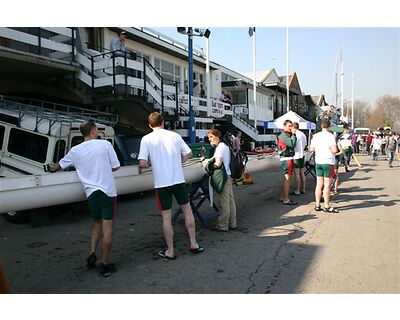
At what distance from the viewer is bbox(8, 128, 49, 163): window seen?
731 cm

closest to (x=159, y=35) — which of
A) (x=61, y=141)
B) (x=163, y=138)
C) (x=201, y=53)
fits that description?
(x=201, y=53)

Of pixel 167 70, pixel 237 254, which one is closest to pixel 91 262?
pixel 237 254

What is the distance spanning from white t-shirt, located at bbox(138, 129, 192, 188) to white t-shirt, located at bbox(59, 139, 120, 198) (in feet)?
1.80

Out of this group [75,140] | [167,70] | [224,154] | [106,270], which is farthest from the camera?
[167,70]

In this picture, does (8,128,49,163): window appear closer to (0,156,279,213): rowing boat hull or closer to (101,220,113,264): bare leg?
(0,156,279,213): rowing boat hull

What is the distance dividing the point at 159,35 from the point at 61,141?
11.8 meters

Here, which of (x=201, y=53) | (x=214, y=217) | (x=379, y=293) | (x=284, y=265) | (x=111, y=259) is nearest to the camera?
(x=379, y=293)

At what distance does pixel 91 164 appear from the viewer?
14.9 feet

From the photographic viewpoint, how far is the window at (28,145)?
7.31 m

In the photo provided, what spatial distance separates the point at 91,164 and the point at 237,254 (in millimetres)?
2239

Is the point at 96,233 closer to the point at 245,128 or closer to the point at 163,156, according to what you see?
the point at 163,156

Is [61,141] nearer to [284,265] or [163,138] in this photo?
[163,138]

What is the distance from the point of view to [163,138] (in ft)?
16.2

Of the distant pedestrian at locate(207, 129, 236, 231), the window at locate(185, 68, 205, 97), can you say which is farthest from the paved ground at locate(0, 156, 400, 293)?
the window at locate(185, 68, 205, 97)
